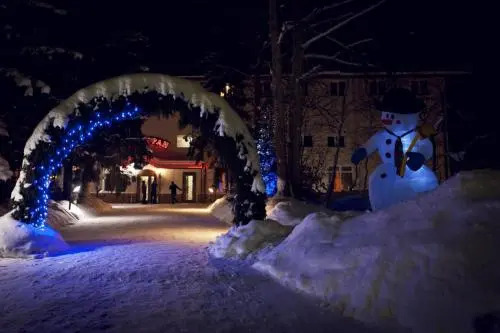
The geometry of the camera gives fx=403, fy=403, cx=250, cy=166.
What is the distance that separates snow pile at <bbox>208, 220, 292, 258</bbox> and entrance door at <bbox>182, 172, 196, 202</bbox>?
25780 millimetres

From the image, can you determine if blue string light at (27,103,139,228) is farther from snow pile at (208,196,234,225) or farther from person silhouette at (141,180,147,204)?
person silhouette at (141,180,147,204)

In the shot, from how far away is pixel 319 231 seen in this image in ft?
22.7

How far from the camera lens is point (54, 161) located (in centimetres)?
1027

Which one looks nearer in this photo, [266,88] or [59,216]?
[59,216]

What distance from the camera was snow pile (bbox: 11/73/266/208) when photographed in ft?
32.5

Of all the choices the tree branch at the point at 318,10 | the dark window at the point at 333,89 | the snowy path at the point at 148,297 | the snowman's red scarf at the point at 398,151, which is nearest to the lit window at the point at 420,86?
the dark window at the point at 333,89

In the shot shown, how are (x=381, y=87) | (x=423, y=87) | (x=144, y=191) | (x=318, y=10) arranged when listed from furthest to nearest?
(x=144, y=191) < (x=423, y=87) < (x=381, y=87) < (x=318, y=10)

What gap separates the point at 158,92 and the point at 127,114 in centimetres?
127

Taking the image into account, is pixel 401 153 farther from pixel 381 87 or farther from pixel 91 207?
pixel 381 87

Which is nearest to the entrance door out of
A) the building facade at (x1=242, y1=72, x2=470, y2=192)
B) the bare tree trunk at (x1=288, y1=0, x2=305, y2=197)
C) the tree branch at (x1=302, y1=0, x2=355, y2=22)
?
the building facade at (x1=242, y1=72, x2=470, y2=192)

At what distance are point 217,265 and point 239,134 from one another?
12.5 ft

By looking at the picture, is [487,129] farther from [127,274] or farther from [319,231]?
[127,274]

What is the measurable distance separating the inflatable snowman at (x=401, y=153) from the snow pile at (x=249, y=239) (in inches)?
92.4

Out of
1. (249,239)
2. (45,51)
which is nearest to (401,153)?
(249,239)
